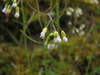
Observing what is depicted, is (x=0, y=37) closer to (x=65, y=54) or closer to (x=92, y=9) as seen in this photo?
(x=65, y=54)

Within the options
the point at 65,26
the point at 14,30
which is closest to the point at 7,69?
the point at 14,30

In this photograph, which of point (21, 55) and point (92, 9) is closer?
point (21, 55)

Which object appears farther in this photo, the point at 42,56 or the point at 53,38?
the point at 42,56

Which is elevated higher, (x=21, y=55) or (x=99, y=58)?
(x=21, y=55)

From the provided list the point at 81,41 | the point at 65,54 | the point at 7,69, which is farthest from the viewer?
the point at 81,41

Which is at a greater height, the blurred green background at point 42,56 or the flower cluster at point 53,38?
the flower cluster at point 53,38

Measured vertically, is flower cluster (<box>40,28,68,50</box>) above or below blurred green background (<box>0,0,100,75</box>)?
above

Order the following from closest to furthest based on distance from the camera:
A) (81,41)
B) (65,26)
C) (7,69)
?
(7,69), (81,41), (65,26)

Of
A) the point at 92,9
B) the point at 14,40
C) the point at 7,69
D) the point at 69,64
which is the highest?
the point at 92,9

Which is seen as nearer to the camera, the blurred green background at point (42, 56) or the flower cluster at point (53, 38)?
the flower cluster at point (53, 38)

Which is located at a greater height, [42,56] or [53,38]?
[53,38]

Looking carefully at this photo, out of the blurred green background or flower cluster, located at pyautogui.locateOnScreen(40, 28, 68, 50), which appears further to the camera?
the blurred green background
